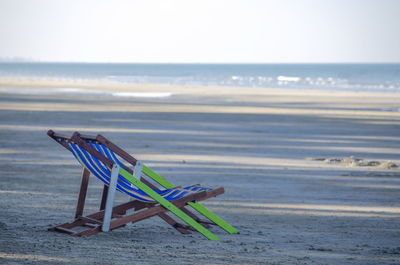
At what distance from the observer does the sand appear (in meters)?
5.80

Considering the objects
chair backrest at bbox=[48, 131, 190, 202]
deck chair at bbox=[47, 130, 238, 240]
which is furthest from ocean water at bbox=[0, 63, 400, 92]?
chair backrest at bbox=[48, 131, 190, 202]

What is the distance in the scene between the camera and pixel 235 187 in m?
9.66

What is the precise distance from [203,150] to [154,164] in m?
2.32

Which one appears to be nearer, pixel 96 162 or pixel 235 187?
pixel 96 162

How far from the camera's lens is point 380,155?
13.8 metres

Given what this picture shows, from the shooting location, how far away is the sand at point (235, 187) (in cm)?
580

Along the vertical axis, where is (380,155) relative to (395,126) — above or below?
below

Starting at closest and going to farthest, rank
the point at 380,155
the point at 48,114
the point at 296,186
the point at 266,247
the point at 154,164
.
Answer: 1. the point at 266,247
2. the point at 296,186
3. the point at 154,164
4. the point at 380,155
5. the point at 48,114

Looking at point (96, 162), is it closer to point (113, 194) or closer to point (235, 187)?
point (113, 194)

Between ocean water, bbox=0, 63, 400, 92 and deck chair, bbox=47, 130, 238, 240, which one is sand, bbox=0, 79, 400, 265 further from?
ocean water, bbox=0, 63, 400, 92

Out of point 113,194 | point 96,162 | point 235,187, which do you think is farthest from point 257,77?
point 113,194

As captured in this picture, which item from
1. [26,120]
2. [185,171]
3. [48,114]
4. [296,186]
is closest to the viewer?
A: [296,186]

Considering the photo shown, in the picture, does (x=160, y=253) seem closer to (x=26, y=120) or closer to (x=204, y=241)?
(x=204, y=241)

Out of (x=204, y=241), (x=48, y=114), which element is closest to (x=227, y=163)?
(x=204, y=241)
